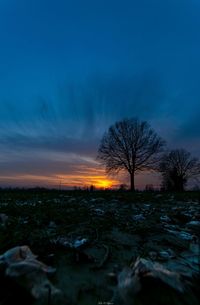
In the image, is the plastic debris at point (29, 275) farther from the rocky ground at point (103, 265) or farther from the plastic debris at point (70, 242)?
the plastic debris at point (70, 242)

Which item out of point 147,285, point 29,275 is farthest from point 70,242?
point 147,285

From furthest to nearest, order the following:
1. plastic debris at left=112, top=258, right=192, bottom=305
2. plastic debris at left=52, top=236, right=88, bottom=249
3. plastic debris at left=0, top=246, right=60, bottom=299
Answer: plastic debris at left=52, top=236, right=88, bottom=249 < plastic debris at left=0, top=246, right=60, bottom=299 < plastic debris at left=112, top=258, right=192, bottom=305

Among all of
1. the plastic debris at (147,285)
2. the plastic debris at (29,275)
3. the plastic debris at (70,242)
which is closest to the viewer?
the plastic debris at (147,285)

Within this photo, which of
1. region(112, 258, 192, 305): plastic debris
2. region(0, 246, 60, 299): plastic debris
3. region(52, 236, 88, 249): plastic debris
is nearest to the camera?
region(112, 258, 192, 305): plastic debris

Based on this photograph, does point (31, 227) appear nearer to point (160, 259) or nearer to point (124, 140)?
point (160, 259)

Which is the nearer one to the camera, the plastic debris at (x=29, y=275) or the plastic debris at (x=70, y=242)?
the plastic debris at (x=29, y=275)

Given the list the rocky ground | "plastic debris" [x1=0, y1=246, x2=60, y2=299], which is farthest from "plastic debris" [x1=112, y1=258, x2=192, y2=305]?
"plastic debris" [x1=0, y1=246, x2=60, y2=299]

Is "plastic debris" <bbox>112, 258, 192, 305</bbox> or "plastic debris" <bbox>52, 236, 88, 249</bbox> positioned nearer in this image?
"plastic debris" <bbox>112, 258, 192, 305</bbox>

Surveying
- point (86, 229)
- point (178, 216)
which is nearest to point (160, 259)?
point (86, 229)

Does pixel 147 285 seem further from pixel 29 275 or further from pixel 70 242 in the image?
pixel 70 242

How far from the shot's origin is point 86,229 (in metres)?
4.55

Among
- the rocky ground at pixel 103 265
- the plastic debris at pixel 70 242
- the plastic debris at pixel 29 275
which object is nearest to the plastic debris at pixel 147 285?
the rocky ground at pixel 103 265

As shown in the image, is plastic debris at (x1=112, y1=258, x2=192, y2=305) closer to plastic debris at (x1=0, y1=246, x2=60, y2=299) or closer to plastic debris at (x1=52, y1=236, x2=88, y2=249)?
plastic debris at (x1=0, y1=246, x2=60, y2=299)

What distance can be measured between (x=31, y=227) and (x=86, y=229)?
1060 mm
